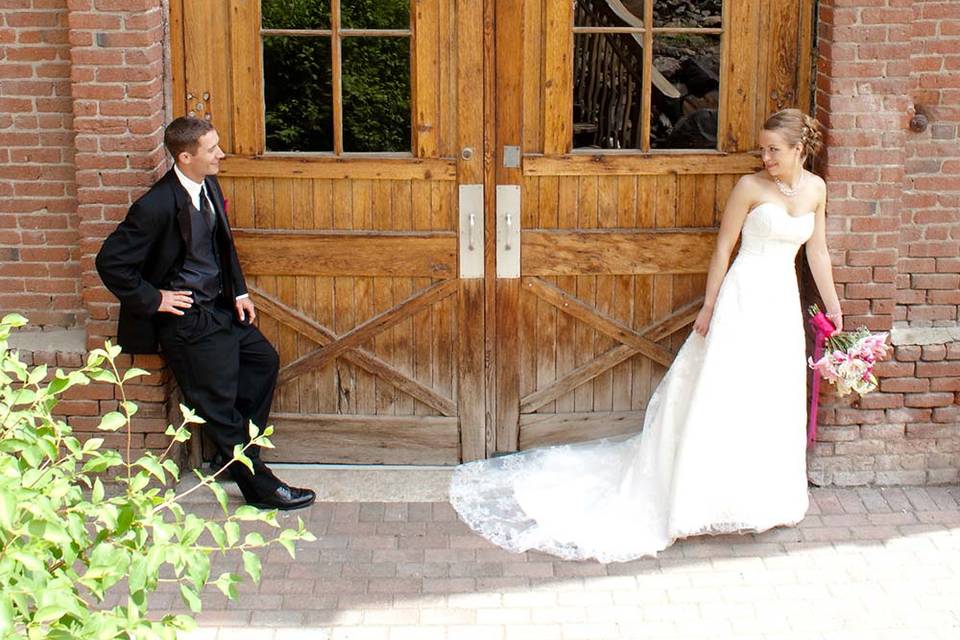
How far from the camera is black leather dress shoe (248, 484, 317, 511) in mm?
6477

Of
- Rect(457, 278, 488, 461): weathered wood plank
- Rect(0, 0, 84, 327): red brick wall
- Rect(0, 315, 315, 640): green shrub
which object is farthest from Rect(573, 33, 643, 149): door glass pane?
Rect(0, 315, 315, 640): green shrub

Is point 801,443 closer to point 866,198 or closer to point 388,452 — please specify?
point 866,198

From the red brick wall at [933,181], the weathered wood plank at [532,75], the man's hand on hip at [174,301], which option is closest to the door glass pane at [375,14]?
the weathered wood plank at [532,75]

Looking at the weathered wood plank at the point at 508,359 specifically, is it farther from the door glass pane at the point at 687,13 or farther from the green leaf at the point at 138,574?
the green leaf at the point at 138,574

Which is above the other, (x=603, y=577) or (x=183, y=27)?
(x=183, y=27)

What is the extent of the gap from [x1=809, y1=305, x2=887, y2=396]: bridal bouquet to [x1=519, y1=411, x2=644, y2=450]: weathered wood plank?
102 cm

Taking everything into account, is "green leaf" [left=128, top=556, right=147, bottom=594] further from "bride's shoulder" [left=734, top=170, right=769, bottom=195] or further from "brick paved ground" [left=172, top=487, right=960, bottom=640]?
"bride's shoulder" [left=734, top=170, right=769, bottom=195]

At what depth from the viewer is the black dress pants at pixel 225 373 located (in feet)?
20.5

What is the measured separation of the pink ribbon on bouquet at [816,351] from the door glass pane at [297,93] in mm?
2455

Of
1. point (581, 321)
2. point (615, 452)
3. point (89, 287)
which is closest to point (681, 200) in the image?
point (581, 321)

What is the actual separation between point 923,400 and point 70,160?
167 inches

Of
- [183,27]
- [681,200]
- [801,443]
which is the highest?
[183,27]

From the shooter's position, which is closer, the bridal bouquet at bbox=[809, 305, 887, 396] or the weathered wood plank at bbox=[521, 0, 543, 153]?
the bridal bouquet at bbox=[809, 305, 887, 396]

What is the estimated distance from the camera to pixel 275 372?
21.6 feet
